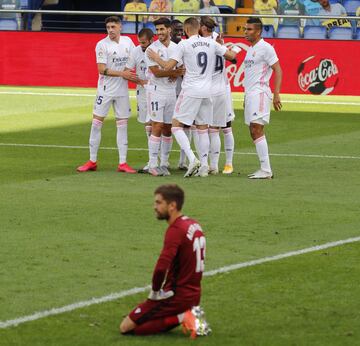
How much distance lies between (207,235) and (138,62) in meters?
6.13

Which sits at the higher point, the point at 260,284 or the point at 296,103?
the point at 260,284

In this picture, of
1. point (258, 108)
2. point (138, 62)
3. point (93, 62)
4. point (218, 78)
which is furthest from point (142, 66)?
point (93, 62)

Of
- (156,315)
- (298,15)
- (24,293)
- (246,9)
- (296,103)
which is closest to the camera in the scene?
(156,315)

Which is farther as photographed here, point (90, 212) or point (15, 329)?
point (90, 212)

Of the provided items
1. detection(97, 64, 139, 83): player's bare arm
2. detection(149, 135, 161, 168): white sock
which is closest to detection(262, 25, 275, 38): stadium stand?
detection(97, 64, 139, 83): player's bare arm

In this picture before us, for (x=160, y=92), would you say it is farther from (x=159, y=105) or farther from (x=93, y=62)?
(x=93, y=62)

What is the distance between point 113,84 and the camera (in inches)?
696

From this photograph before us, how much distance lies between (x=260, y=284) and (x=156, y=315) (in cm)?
188

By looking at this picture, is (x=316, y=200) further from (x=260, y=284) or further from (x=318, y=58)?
(x=318, y=58)

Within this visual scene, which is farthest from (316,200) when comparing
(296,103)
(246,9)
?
(246,9)

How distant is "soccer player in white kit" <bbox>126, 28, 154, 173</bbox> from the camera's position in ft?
58.2

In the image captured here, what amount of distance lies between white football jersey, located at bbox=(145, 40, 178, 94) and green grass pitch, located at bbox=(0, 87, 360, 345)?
124cm

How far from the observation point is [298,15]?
3291 centimetres

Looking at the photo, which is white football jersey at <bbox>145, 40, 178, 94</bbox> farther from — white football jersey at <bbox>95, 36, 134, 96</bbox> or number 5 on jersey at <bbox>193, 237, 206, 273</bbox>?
number 5 on jersey at <bbox>193, 237, 206, 273</bbox>
